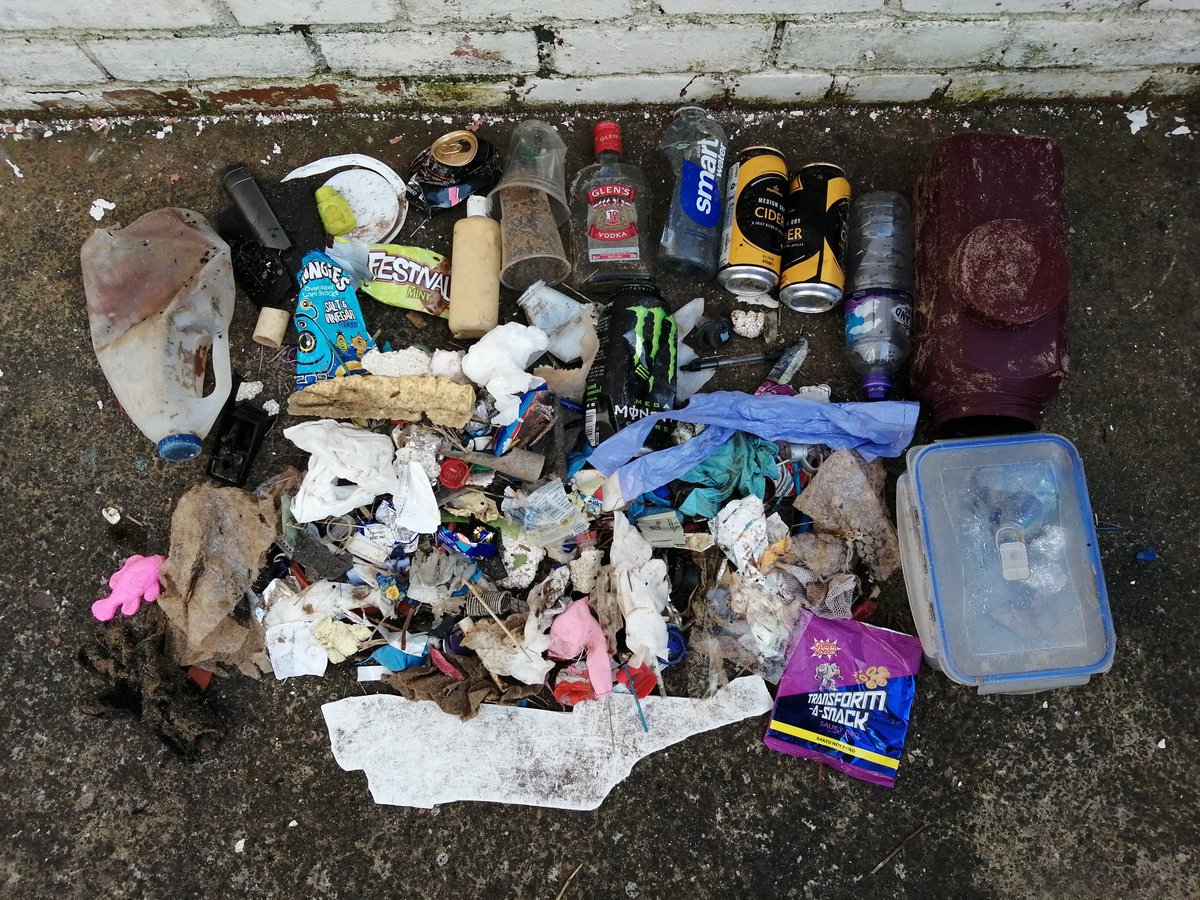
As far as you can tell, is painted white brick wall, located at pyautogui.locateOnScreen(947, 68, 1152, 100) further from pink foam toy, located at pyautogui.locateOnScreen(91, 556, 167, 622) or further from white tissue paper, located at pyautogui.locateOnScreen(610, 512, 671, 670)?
pink foam toy, located at pyautogui.locateOnScreen(91, 556, 167, 622)

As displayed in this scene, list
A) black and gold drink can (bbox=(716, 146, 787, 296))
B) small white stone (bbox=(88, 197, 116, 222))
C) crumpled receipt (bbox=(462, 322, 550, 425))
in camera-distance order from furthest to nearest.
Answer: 1. small white stone (bbox=(88, 197, 116, 222))
2. black and gold drink can (bbox=(716, 146, 787, 296))
3. crumpled receipt (bbox=(462, 322, 550, 425))

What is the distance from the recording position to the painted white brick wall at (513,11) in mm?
2189

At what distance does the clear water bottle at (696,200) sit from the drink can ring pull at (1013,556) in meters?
1.25

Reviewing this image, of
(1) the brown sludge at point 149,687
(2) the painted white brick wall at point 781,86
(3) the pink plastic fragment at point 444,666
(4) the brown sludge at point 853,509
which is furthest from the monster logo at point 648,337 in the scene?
(1) the brown sludge at point 149,687

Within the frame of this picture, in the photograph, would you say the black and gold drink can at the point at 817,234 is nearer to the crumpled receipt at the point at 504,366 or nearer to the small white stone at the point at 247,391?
the crumpled receipt at the point at 504,366

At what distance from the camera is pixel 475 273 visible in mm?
2410

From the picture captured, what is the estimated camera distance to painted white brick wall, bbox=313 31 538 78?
2.31 metres

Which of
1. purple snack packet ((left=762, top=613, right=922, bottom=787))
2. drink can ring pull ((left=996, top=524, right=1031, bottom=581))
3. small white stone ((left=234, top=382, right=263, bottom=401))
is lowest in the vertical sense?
purple snack packet ((left=762, top=613, right=922, bottom=787))

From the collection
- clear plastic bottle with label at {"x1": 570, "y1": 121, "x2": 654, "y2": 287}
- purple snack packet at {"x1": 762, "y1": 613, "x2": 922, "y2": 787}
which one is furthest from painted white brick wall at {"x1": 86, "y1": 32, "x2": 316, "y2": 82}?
purple snack packet at {"x1": 762, "y1": 613, "x2": 922, "y2": 787}

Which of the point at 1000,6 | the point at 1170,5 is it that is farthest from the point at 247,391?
the point at 1170,5

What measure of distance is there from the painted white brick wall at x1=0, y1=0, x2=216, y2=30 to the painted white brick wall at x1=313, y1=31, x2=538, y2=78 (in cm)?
37

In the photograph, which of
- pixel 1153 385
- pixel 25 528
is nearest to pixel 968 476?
pixel 1153 385

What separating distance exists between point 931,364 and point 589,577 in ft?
4.07

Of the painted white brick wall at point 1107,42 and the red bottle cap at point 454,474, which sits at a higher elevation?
the painted white brick wall at point 1107,42
